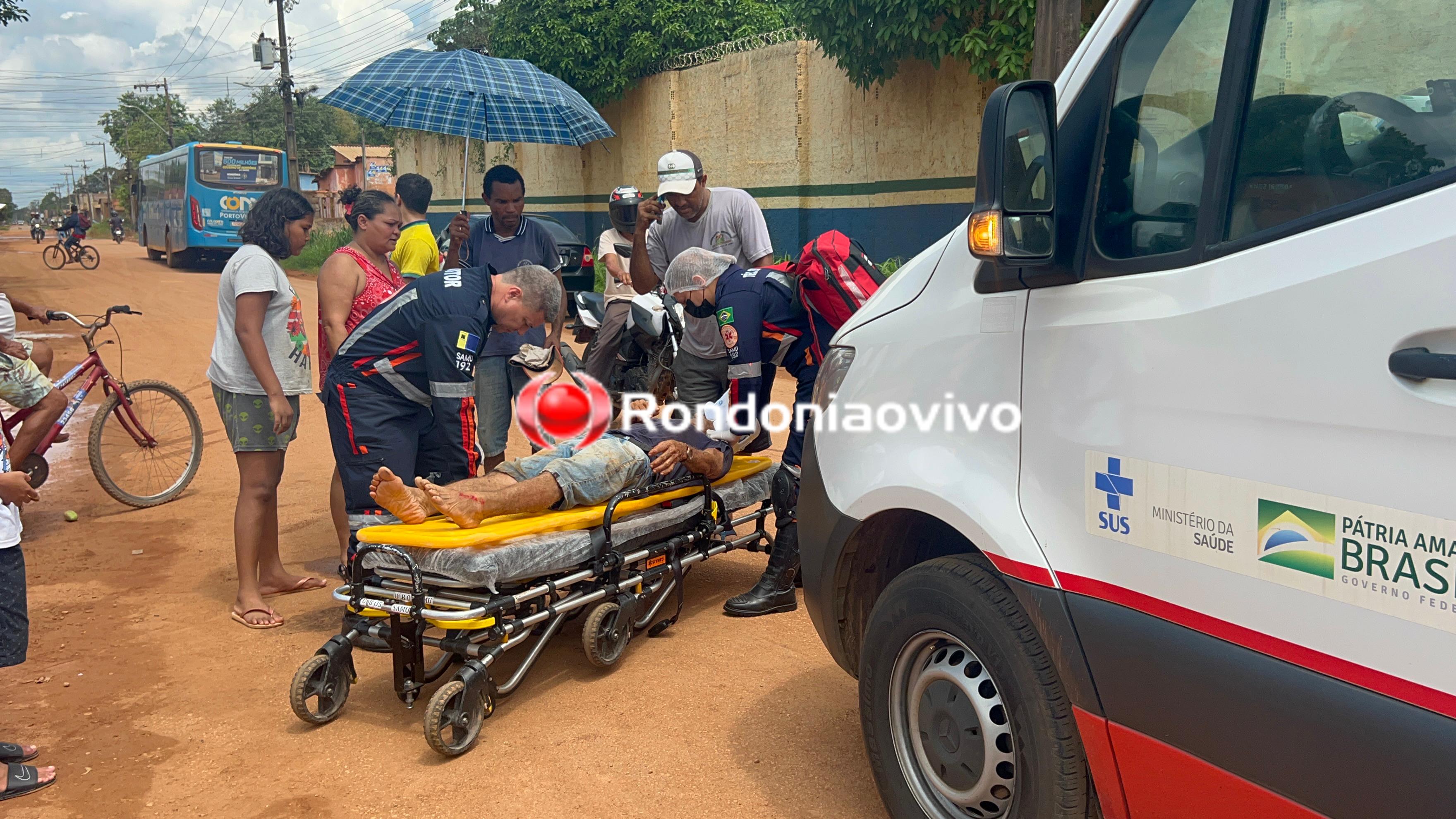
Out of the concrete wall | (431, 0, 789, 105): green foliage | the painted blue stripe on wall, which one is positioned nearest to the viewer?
the concrete wall

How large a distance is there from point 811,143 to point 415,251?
39.2 feet

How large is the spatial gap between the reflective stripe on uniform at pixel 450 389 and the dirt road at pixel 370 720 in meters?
1.19

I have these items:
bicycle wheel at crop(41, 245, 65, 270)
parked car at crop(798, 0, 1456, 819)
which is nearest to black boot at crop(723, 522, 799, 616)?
parked car at crop(798, 0, 1456, 819)

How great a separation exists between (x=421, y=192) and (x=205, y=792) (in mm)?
3716

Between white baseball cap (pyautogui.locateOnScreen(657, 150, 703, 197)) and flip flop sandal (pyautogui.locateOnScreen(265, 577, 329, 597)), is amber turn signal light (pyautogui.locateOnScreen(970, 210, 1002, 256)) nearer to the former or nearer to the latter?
white baseball cap (pyautogui.locateOnScreen(657, 150, 703, 197))

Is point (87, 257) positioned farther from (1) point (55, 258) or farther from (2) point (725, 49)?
(2) point (725, 49)

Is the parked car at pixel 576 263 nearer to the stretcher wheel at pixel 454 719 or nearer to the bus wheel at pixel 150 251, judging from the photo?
the stretcher wheel at pixel 454 719

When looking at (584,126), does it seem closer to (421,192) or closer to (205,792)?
(421,192)

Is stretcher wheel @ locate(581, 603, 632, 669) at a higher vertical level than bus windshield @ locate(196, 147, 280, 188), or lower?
lower

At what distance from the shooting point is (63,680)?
453 centimetres

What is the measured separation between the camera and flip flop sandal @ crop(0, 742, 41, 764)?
3.61m

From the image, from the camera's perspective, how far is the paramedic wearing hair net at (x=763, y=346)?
190 inches

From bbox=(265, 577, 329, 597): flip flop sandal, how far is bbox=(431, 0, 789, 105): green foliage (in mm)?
17408

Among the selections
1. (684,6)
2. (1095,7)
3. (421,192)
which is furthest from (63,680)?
(684,6)
